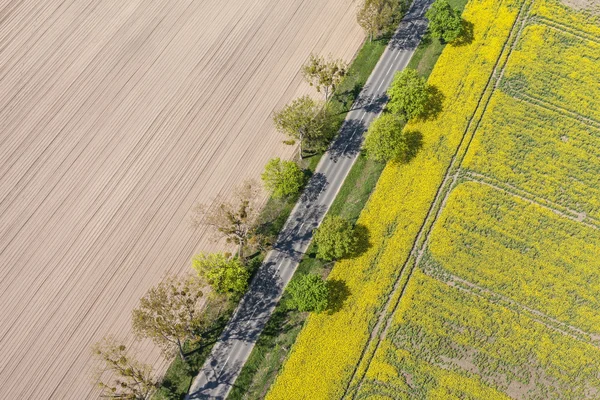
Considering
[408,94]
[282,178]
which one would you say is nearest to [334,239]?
[282,178]

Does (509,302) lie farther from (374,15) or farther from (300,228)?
(374,15)

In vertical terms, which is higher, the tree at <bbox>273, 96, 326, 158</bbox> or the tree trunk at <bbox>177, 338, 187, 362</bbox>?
the tree at <bbox>273, 96, 326, 158</bbox>

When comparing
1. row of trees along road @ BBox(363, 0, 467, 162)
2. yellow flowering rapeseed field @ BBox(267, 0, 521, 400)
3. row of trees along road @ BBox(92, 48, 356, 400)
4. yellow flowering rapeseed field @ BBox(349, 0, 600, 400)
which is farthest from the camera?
row of trees along road @ BBox(363, 0, 467, 162)

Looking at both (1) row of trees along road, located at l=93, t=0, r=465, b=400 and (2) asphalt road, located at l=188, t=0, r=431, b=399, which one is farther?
(2) asphalt road, located at l=188, t=0, r=431, b=399

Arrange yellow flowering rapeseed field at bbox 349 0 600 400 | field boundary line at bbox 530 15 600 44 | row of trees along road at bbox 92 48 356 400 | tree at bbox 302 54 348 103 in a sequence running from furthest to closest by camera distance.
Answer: field boundary line at bbox 530 15 600 44
tree at bbox 302 54 348 103
yellow flowering rapeseed field at bbox 349 0 600 400
row of trees along road at bbox 92 48 356 400

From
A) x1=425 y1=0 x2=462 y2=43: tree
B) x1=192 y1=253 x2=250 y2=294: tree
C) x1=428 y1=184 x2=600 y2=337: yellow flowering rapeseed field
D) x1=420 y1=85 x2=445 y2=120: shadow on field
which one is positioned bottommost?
x1=192 y1=253 x2=250 y2=294: tree

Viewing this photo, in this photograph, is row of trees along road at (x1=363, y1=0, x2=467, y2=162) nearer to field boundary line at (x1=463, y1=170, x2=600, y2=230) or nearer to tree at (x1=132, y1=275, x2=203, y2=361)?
field boundary line at (x1=463, y1=170, x2=600, y2=230)

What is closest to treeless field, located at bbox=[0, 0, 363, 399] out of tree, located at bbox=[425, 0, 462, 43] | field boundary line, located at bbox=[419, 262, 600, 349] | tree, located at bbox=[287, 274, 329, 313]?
tree, located at bbox=[425, 0, 462, 43]
